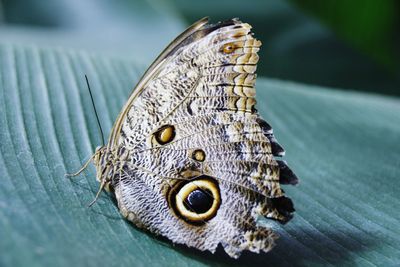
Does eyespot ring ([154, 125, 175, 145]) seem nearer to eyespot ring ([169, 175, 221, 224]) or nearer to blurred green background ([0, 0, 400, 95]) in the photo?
eyespot ring ([169, 175, 221, 224])

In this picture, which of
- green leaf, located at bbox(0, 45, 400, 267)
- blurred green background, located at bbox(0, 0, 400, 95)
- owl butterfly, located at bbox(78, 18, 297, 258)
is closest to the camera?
green leaf, located at bbox(0, 45, 400, 267)

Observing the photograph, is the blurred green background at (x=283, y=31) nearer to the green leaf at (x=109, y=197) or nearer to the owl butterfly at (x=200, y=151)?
the green leaf at (x=109, y=197)

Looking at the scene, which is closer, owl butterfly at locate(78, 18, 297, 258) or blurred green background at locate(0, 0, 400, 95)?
owl butterfly at locate(78, 18, 297, 258)

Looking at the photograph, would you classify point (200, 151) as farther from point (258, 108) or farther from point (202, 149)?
point (258, 108)

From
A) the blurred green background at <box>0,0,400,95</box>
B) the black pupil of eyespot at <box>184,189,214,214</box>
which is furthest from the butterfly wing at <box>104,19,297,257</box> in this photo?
the blurred green background at <box>0,0,400,95</box>

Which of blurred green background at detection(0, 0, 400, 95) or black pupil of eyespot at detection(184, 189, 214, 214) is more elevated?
blurred green background at detection(0, 0, 400, 95)

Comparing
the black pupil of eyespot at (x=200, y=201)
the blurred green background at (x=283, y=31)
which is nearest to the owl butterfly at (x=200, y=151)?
the black pupil of eyespot at (x=200, y=201)

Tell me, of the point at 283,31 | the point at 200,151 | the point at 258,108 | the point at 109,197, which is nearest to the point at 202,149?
the point at 200,151
